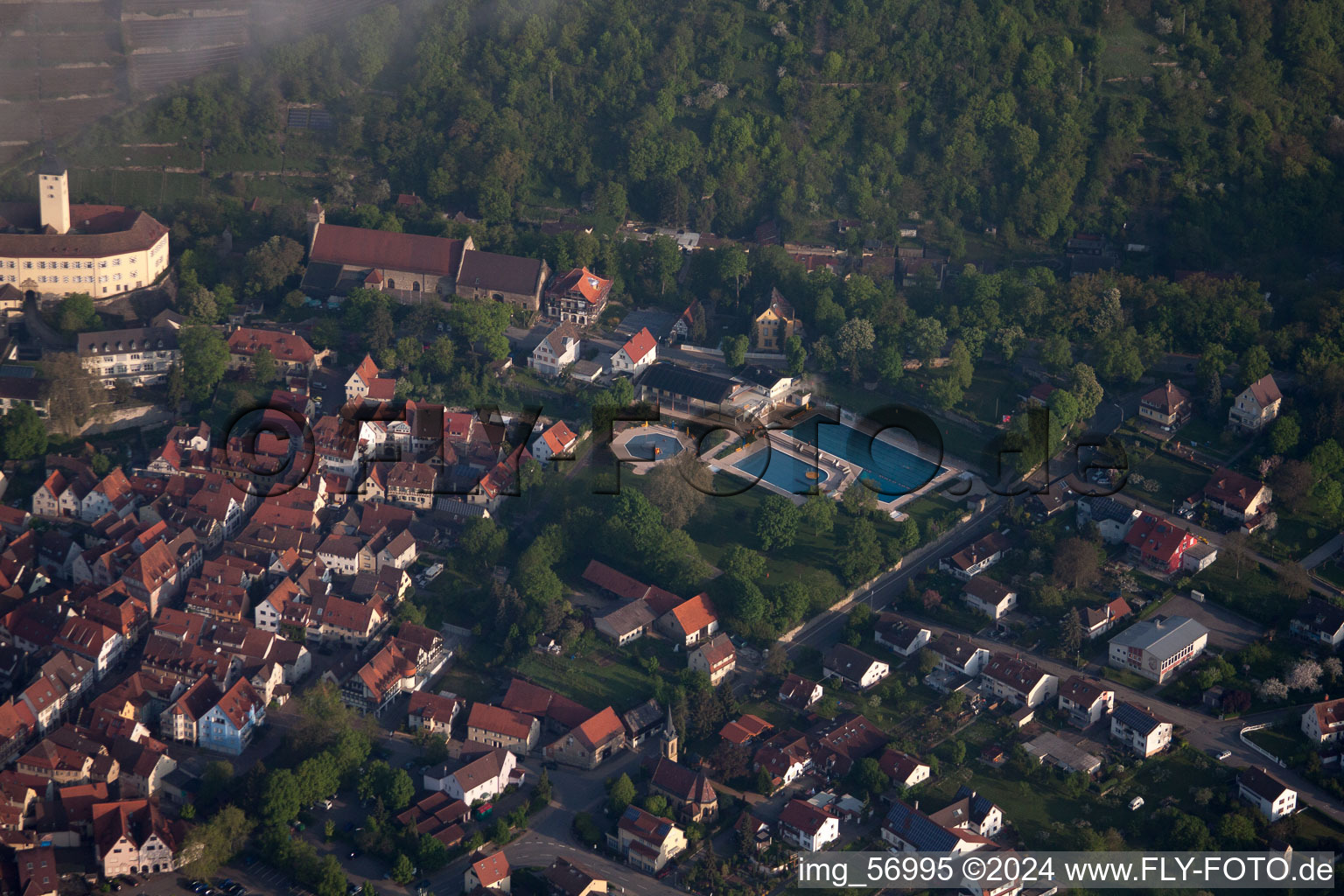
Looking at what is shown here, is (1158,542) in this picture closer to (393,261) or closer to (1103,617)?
(1103,617)

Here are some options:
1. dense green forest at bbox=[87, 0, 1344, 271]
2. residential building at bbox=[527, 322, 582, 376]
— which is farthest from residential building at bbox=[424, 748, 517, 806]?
dense green forest at bbox=[87, 0, 1344, 271]

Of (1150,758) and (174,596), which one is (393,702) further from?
(1150,758)

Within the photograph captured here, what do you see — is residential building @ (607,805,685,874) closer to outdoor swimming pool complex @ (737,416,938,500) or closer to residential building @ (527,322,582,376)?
outdoor swimming pool complex @ (737,416,938,500)

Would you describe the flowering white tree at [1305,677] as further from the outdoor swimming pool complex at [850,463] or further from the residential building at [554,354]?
the residential building at [554,354]

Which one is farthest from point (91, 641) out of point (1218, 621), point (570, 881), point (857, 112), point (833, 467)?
point (857, 112)

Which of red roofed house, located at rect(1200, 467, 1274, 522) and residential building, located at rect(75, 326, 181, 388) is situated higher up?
red roofed house, located at rect(1200, 467, 1274, 522)

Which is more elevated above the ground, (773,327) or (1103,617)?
(773,327)

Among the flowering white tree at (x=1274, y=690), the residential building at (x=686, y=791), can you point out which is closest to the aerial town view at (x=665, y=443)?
the residential building at (x=686, y=791)
